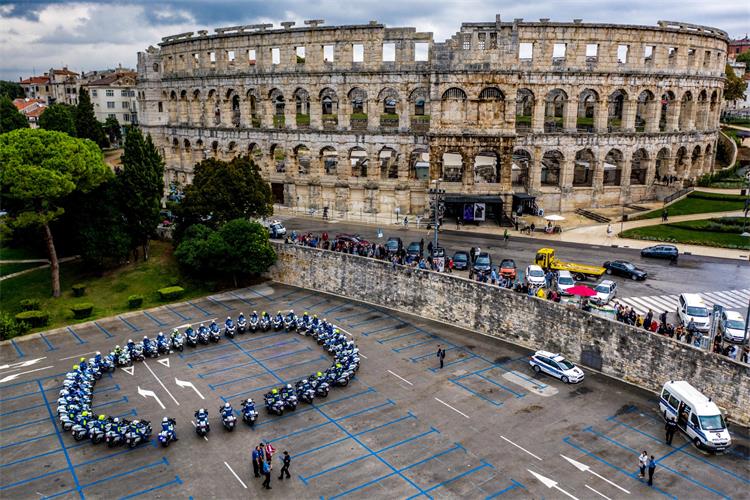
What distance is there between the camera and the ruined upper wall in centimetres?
7388

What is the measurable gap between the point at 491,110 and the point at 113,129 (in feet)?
303

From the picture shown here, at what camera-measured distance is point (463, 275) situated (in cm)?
5659

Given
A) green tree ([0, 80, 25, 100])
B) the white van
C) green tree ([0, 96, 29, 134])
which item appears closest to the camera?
the white van

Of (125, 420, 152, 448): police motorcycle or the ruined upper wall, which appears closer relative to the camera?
(125, 420, 152, 448): police motorcycle

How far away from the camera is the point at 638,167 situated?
94938 millimetres

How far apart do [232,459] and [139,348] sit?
52.5 ft

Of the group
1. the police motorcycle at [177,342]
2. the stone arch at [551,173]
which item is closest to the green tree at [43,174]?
the police motorcycle at [177,342]

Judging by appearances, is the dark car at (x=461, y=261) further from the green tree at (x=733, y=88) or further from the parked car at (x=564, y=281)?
the green tree at (x=733, y=88)

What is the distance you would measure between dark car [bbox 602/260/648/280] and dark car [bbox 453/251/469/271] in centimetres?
1240

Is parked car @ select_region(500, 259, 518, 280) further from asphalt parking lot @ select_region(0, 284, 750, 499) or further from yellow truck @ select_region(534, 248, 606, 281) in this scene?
asphalt parking lot @ select_region(0, 284, 750, 499)

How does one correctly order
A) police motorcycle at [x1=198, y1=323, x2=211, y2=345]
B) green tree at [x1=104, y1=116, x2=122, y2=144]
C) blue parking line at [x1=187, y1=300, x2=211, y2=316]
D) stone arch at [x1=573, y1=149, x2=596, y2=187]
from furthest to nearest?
green tree at [x1=104, y1=116, x2=122, y2=144] → stone arch at [x1=573, y1=149, x2=596, y2=187] → blue parking line at [x1=187, y1=300, x2=211, y2=316] → police motorcycle at [x1=198, y1=323, x2=211, y2=345]

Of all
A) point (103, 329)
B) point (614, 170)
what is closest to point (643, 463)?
point (103, 329)

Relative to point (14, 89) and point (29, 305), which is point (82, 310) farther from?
point (14, 89)

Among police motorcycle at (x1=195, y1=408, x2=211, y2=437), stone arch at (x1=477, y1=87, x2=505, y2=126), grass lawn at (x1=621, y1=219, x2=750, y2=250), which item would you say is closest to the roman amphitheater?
stone arch at (x1=477, y1=87, x2=505, y2=126)
